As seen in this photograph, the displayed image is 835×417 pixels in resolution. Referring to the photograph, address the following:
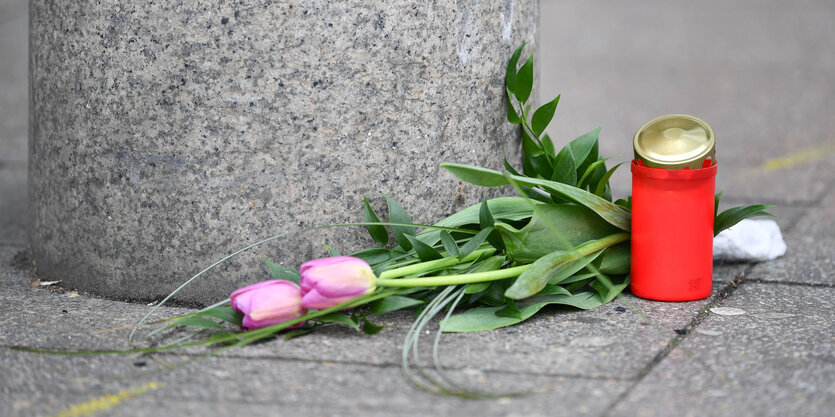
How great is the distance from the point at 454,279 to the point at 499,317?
7.2 inches

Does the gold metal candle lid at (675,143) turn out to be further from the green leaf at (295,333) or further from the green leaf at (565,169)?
the green leaf at (295,333)

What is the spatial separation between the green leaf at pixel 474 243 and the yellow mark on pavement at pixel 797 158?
7.86 feet

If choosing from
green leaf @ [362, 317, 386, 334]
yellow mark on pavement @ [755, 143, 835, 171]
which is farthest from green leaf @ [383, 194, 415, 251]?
yellow mark on pavement @ [755, 143, 835, 171]

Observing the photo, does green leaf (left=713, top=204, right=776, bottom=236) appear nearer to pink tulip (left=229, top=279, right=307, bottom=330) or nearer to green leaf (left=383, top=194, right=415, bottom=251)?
green leaf (left=383, top=194, right=415, bottom=251)

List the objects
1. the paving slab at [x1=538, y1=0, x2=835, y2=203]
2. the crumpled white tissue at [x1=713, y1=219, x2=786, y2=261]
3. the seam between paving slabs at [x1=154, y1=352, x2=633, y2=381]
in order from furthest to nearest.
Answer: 1. the paving slab at [x1=538, y1=0, x2=835, y2=203]
2. the crumpled white tissue at [x1=713, y1=219, x2=786, y2=261]
3. the seam between paving slabs at [x1=154, y1=352, x2=633, y2=381]

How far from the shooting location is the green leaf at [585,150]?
8.05 feet

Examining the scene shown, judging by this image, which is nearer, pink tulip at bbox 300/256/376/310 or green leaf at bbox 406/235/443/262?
pink tulip at bbox 300/256/376/310

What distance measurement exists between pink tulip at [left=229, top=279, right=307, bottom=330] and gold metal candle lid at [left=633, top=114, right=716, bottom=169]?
2.95ft

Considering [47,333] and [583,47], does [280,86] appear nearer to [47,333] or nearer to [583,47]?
[47,333]

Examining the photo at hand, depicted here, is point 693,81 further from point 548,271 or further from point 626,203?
point 548,271

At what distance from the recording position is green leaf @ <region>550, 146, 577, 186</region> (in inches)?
93.5

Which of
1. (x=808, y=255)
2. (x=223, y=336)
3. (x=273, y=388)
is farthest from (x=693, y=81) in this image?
(x=273, y=388)

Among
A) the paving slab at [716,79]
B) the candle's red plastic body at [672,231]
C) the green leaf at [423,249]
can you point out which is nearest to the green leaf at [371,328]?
the green leaf at [423,249]

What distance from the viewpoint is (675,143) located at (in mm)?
2250
